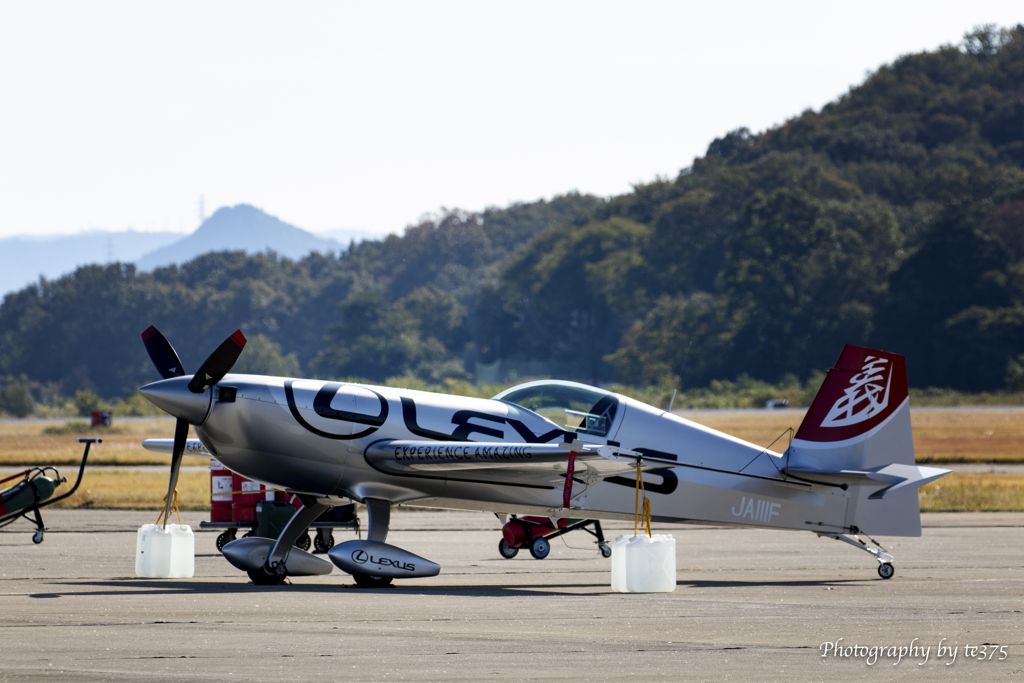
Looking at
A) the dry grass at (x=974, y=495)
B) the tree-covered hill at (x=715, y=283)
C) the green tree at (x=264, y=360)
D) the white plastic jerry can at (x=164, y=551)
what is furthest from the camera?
the green tree at (x=264, y=360)

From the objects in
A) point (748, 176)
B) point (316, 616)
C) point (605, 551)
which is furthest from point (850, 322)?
point (316, 616)

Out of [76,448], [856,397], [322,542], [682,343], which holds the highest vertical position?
[682,343]

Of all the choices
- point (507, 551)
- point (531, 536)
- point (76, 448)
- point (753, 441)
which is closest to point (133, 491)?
point (507, 551)

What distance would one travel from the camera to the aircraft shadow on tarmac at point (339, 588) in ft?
39.2

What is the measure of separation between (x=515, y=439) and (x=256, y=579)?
3421 millimetres

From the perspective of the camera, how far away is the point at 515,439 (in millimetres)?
13500

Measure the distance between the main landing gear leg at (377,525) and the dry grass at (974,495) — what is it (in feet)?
53.7

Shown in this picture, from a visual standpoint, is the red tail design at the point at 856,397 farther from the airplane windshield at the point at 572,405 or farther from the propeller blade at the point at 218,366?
the propeller blade at the point at 218,366

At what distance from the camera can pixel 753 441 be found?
152 feet

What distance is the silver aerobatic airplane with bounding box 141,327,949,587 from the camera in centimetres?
1248

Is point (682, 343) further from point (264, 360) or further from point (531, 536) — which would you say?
point (531, 536)

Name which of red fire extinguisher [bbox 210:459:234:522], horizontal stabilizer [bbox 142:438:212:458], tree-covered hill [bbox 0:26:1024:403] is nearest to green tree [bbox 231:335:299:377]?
tree-covered hill [bbox 0:26:1024:403]

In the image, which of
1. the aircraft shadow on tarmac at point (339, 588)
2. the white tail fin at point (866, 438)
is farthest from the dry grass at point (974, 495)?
the aircraft shadow on tarmac at point (339, 588)

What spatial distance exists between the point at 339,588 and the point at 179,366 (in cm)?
314
